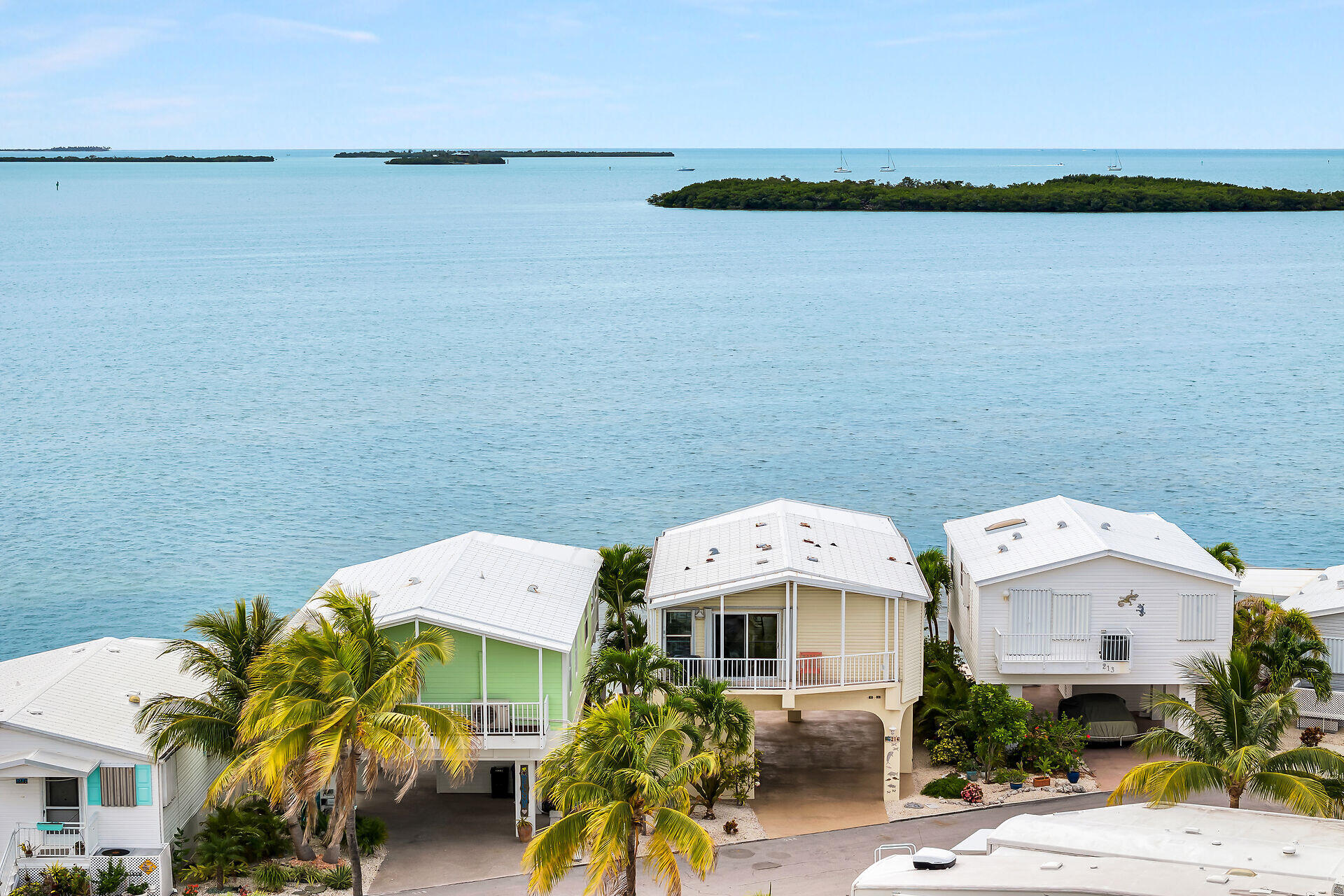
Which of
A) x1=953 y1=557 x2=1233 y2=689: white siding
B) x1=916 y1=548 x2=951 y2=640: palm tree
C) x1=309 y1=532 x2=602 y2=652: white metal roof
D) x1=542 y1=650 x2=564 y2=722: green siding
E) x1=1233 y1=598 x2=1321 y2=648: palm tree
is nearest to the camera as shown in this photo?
x1=309 y1=532 x2=602 y2=652: white metal roof

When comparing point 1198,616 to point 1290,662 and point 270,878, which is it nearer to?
point 1290,662

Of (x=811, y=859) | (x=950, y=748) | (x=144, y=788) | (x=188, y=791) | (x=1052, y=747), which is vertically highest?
(x=144, y=788)

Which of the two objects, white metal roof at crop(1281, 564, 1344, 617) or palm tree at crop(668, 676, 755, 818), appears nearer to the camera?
palm tree at crop(668, 676, 755, 818)

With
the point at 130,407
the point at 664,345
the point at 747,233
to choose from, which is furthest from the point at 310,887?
the point at 747,233

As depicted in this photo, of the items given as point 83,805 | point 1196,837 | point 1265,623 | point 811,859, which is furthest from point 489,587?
point 1265,623

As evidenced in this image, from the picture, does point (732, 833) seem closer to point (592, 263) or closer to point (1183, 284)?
point (1183, 284)

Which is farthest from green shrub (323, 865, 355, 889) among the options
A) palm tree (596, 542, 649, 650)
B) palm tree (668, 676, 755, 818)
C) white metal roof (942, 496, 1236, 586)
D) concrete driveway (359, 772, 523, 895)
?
white metal roof (942, 496, 1236, 586)

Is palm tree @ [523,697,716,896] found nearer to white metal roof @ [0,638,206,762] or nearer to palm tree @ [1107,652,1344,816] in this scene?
palm tree @ [1107,652,1344,816]

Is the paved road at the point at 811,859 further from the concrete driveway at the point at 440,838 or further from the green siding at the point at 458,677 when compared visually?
the green siding at the point at 458,677
